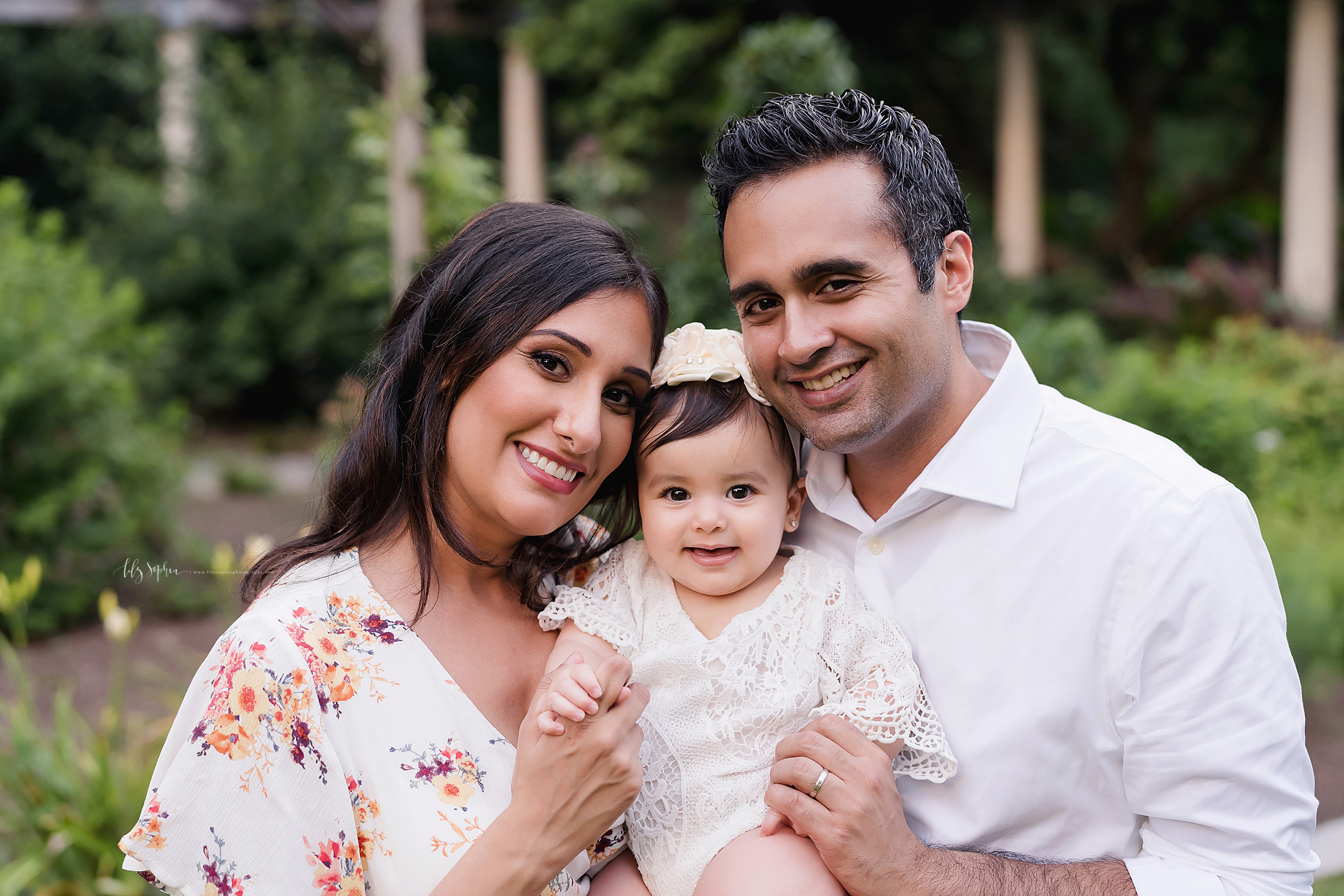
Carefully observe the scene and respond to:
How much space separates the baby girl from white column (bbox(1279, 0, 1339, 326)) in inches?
401

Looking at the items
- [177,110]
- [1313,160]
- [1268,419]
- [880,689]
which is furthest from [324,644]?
[177,110]

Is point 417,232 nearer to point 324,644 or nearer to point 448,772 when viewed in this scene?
point 324,644

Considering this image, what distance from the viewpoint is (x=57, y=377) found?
20.7 feet

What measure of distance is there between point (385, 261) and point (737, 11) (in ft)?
17.1

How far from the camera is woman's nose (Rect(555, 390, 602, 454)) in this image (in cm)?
201

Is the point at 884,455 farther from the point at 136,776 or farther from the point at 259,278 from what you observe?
the point at 259,278

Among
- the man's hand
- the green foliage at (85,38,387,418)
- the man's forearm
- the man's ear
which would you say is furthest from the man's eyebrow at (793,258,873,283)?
the green foliage at (85,38,387,418)

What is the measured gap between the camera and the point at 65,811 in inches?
137

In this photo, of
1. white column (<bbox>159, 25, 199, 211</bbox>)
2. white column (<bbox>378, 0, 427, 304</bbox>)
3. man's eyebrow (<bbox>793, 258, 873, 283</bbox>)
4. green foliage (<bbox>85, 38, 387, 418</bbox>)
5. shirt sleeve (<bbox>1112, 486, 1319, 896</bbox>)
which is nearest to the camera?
shirt sleeve (<bbox>1112, 486, 1319, 896</bbox>)

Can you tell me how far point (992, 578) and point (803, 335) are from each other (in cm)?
61

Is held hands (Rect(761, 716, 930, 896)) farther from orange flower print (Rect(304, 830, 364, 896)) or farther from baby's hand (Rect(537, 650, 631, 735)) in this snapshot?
orange flower print (Rect(304, 830, 364, 896))

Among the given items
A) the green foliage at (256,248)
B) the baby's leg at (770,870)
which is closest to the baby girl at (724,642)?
the baby's leg at (770,870)

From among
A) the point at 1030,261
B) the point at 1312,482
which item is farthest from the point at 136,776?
the point at 1030,261

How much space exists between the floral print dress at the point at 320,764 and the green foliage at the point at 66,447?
4996 mm
